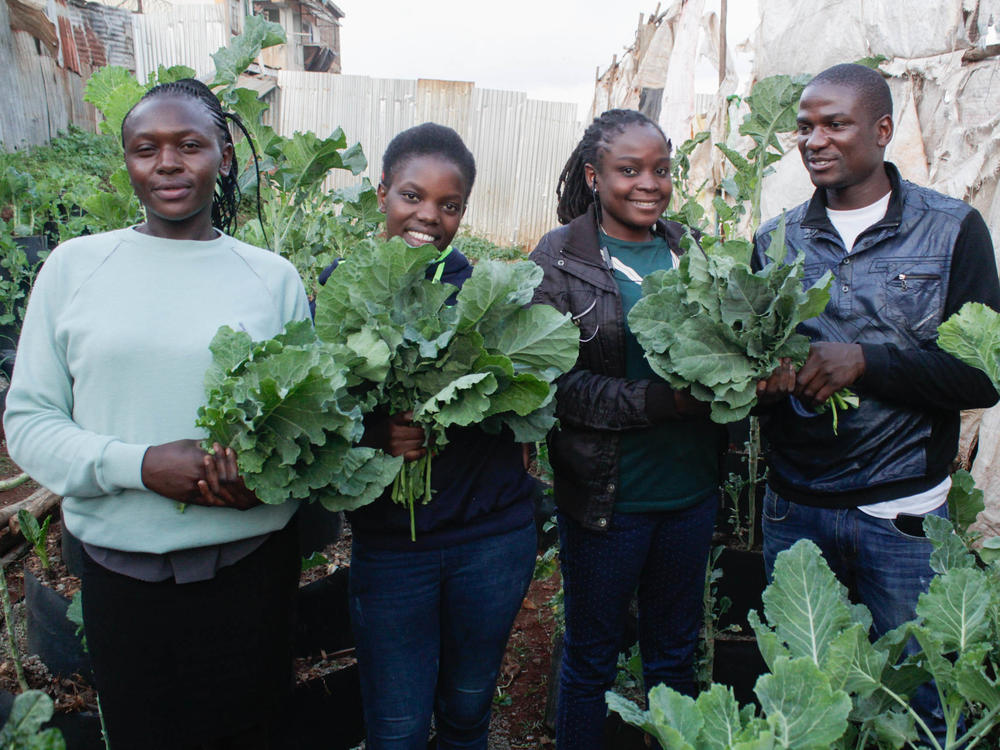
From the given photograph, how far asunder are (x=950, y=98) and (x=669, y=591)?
308cm

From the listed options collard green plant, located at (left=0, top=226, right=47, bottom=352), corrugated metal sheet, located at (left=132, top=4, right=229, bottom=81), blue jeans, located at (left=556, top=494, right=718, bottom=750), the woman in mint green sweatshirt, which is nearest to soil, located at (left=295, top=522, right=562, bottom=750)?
blue jeans, located at (left=556, top=494, right=718, bottom=750)

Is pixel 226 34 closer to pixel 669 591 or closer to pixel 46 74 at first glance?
pixel 46 74


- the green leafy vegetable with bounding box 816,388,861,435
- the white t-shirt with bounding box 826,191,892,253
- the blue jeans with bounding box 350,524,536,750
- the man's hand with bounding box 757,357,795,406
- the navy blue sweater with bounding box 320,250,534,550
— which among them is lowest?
the blue jeans with bounding box 350,524,536,750

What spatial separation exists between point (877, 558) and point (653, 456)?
630 mm

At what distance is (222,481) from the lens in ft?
4.71

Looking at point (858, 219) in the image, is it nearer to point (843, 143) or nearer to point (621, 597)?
point (843, 143)

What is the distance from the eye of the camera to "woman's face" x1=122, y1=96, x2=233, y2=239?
1577 millimetres

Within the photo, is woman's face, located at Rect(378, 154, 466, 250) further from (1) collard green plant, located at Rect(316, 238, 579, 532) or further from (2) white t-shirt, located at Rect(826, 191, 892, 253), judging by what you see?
(2) white t-shirt, located at Rect(826, 191, 892, 253)

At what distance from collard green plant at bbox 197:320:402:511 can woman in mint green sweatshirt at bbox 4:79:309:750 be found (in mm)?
69

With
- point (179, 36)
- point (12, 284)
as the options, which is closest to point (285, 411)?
point (12, 284)

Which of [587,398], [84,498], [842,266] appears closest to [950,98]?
[842,266]

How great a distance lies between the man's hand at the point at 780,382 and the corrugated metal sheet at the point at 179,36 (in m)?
14.5

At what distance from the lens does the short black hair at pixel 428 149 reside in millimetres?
1902

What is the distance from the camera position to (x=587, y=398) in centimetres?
195
